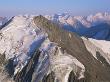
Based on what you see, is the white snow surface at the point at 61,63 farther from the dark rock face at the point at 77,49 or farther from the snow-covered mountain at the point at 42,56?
the dark rock face at the point at 77,49

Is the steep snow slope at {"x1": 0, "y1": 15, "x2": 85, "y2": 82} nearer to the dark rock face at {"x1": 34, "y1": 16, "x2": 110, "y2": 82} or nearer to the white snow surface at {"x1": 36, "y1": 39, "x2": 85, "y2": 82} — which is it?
the white snow surface at {"x1": 36, "y1": 39, "x2": 85, "y2": 82}

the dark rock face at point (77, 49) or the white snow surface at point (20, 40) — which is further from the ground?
the white snow surface at point (20, 40)

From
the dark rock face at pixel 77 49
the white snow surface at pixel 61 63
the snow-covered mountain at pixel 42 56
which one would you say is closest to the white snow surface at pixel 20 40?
the snow-covered mountain at pixel 42 56

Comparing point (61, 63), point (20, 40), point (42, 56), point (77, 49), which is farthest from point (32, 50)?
point (77, 49)

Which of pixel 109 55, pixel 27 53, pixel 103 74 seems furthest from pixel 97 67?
pixel 109 55

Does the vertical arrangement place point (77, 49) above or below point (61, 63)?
below

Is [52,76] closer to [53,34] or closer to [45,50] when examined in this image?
[45,50]

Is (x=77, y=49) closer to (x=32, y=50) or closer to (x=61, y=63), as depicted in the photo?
(x=32, y=50)

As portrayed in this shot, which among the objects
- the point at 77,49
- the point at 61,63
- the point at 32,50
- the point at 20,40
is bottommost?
the point at 77,49
